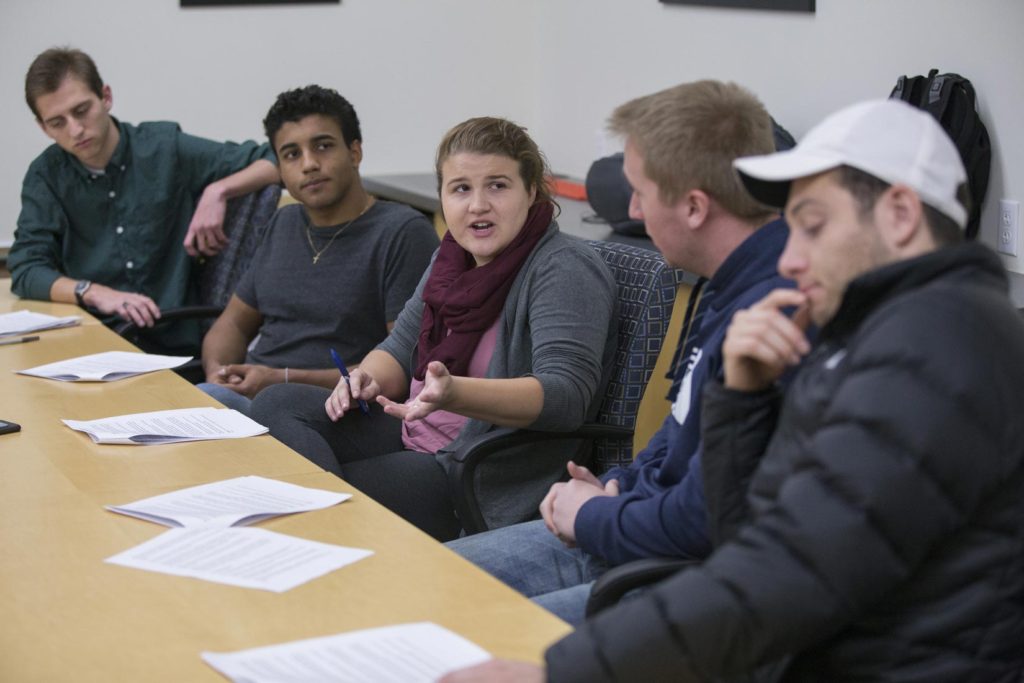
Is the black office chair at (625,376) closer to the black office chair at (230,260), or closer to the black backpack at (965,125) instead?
the black backpack at (965,125)

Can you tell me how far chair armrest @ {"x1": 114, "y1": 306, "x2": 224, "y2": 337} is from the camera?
3.46 metres

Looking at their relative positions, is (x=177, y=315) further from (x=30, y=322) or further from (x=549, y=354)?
(x=549, y=354)

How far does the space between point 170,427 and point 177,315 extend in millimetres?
1408

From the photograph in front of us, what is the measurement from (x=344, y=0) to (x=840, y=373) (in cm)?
427

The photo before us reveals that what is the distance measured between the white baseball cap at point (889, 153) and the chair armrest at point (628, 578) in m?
0.60

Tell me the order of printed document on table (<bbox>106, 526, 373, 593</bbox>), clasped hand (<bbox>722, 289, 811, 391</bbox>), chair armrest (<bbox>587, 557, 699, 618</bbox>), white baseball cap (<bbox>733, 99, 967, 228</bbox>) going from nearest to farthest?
white baseball cap (<bbox>733, 99, 967, 228</bbox>) → clasped hand (<bbox>722, 289, 811, 391</bbox>) → printed document on table (<bbox>106, 526, 373, 593</bbox>) → chair armrest (<bbox>587, 557, 699, 618</bbox>)

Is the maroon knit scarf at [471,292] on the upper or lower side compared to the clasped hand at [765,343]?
lower

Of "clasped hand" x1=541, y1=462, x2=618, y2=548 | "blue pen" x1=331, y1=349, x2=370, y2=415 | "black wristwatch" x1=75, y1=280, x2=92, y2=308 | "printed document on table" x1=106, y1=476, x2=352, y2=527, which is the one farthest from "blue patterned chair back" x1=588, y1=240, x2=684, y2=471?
"black wristwatch" x1=75, y1=280, x2=92, y2=308

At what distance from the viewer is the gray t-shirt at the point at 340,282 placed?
120 inches

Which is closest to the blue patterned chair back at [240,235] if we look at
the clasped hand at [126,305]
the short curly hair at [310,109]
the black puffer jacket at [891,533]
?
the clasped hand at [126,305]

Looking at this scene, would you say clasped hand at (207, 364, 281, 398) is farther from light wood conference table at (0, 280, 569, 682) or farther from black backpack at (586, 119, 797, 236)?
black backpack at (586, 119, 797, 236)

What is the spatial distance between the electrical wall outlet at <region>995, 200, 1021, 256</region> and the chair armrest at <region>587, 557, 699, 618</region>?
1619 millimetres

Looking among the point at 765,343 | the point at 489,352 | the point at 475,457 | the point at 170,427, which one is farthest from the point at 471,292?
the point at 765,343

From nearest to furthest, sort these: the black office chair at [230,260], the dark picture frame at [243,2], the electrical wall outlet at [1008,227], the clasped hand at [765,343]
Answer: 1. the clasped hand at [765,343]
2. the electrical wall outlet at [1008,227]
3. the black office chair at [230,260]
4. the dark picture frame at [243,2]
